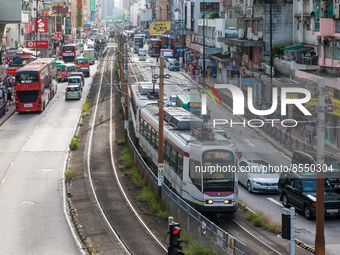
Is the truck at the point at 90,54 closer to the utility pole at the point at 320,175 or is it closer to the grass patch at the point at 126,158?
the grass patch at the point at 126,158

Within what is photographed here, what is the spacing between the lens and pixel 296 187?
96.7 feet

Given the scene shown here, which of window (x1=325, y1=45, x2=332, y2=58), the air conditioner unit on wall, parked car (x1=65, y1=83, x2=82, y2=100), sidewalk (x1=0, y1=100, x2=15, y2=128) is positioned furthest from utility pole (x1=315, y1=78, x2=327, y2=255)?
parked car (x1=65, y1=83, x2=82, y2=100)

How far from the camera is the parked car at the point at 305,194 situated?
28.0m

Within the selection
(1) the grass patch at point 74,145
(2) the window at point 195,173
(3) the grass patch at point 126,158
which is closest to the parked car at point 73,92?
(1) the grass patch at point 74,145

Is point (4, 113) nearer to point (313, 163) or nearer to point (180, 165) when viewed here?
point (180, 165)

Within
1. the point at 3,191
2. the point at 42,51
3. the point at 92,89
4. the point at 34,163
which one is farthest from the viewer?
the point at 42,51

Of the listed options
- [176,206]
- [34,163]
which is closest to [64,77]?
[34,163]

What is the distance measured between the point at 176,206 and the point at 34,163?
683 inches

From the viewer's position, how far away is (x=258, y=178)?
110 feet

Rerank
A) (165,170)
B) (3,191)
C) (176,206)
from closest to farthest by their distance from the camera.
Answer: (176,206), (165,170), (3,191)

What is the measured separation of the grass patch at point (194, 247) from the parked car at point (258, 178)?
7.65 m

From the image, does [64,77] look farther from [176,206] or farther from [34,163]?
[176,206]

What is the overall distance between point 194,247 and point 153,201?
31.2 ft

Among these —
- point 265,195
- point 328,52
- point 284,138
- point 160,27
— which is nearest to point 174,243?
point 265,195
